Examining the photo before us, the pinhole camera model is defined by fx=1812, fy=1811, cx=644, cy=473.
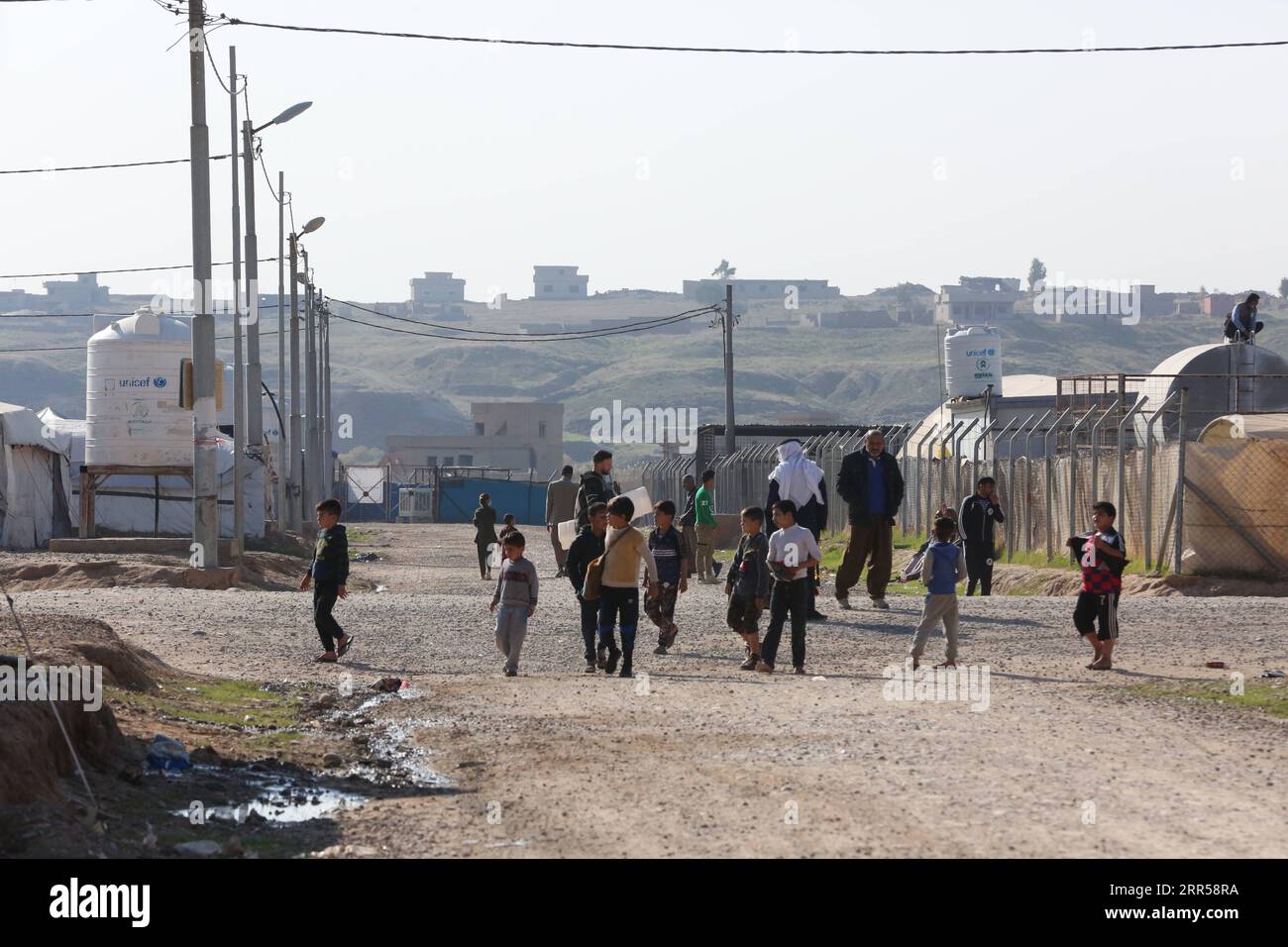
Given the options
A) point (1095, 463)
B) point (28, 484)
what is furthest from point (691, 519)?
point (28, 484)

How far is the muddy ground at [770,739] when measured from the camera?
317 inches

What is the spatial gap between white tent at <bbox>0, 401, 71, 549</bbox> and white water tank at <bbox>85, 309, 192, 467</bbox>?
2745 mm

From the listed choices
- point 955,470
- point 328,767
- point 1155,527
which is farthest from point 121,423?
point 328,767

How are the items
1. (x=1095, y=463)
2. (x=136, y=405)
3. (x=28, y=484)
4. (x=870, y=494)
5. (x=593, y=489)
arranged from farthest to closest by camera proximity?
1. (x=28, y=484)
2. (x=136, y=405)
3. (x=1095, y=463)
4. (x=870, y=494)
5. (x=593, y=489)

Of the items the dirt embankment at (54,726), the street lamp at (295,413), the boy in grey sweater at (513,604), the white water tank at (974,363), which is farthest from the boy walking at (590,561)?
the white water tank at (974,363)

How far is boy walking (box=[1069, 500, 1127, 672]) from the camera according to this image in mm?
14906

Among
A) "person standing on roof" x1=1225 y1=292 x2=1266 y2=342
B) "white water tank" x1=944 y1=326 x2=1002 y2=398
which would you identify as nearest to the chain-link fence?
"person standing on roof" x1=1225 y1=292 x2=1266 y2=342

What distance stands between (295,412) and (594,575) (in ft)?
119

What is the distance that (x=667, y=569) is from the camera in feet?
56.3

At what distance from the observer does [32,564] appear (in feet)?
85.9

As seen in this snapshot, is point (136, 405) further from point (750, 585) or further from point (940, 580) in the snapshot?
point (940, 580)

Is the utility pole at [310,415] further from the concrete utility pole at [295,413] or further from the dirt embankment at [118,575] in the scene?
the dirt embankment at [118,575]
